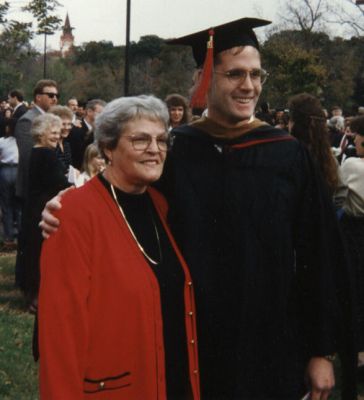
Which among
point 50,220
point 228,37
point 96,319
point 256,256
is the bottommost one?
point 96,319

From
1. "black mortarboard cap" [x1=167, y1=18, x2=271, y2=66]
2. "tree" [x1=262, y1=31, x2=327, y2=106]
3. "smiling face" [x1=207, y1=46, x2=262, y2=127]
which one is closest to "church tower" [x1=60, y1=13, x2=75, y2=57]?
"tree" [x1=262, y1=31, x2=327, y2=106]

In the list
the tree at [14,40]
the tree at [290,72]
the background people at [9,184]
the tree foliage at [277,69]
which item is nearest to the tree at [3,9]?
the tree at [14,40]

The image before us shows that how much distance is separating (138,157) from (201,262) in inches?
19.0

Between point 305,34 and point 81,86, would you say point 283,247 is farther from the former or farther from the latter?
point 81,86

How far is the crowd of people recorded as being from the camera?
9.12 feet

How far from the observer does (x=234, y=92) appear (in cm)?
314

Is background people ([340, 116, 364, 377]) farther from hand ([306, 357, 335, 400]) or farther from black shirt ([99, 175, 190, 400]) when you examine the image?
black shirt ([99, 175, 190, 400])

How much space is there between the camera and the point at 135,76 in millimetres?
44500

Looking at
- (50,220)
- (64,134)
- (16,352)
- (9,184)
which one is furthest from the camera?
(9,184)

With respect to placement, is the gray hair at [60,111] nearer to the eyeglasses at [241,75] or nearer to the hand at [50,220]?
the eyeglasses at [241,75]

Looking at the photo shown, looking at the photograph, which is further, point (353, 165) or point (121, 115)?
point (353, 165)

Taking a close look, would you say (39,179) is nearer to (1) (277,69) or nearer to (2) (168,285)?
(2) (168,285)

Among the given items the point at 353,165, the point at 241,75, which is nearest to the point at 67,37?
the point at 353,165

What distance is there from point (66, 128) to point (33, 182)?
1003 millimetres
